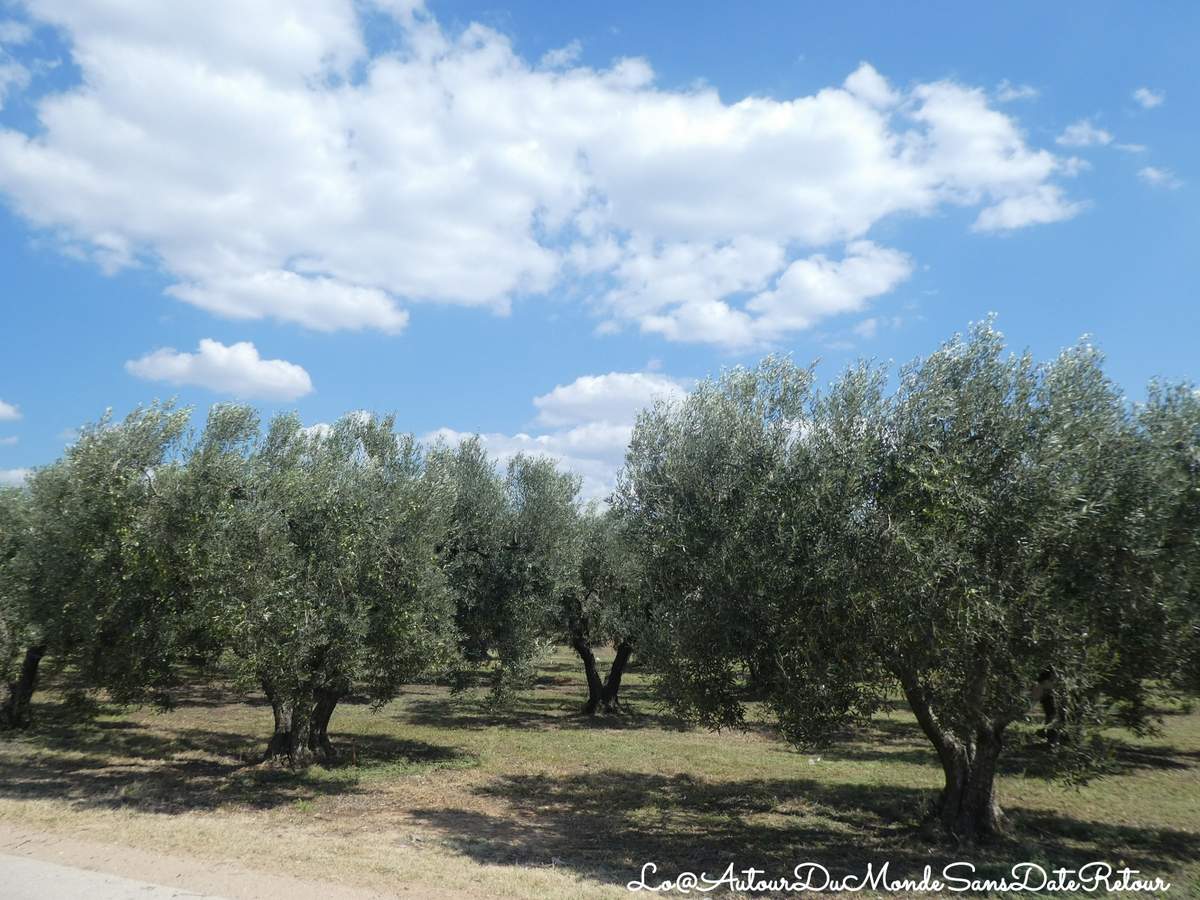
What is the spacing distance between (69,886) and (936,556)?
11880 millimetres

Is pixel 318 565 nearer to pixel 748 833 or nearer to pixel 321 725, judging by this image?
pixel 321 725

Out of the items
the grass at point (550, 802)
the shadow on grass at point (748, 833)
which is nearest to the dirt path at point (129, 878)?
the grass at point (550, 802)

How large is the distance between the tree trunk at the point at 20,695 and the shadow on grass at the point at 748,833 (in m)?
15.1

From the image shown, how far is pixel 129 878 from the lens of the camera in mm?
9836

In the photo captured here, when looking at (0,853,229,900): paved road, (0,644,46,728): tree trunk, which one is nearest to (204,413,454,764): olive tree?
(0,853,229,900): paved road

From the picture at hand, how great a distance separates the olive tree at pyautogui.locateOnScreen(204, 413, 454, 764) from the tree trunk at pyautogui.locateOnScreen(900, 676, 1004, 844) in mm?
10875

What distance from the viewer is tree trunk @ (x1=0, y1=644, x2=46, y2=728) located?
2267cm

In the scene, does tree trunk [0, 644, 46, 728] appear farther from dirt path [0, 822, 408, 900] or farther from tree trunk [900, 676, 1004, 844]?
tree trunk [900, 676, 1004, 844]

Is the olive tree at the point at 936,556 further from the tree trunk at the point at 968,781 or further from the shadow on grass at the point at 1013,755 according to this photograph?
the shadow on grass at the point at 1013,755

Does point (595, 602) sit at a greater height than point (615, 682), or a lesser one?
greater

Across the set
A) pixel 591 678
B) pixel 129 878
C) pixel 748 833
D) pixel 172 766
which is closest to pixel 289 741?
pixel 172 766

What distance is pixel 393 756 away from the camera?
21938 millimetres

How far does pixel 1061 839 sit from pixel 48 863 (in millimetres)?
16694

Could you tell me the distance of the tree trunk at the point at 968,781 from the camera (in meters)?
13.1
